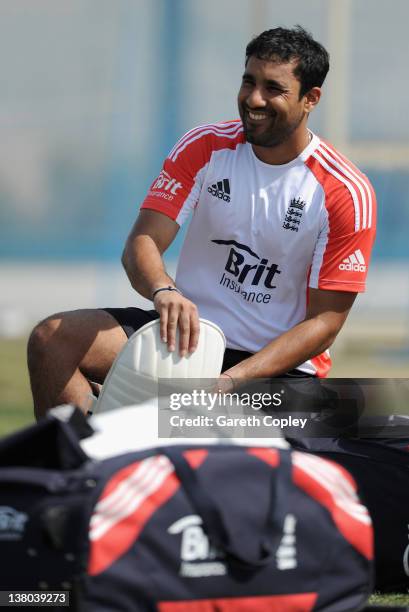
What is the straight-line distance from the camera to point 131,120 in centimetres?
1078

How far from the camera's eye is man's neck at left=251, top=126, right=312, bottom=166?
3.66 meters

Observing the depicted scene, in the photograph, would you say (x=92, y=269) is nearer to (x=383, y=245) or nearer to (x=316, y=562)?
(x=383, y=245)

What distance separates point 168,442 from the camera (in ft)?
8.73

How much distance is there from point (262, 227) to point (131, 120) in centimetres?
736

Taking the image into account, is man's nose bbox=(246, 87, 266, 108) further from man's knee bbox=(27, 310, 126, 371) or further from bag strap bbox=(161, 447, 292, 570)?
bag strap bbox=(161, 447, 292, 570)

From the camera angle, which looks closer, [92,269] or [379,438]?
[379,438]

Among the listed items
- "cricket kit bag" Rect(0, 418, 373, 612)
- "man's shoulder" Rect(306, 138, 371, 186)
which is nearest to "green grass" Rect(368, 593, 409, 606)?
"cricket kit bag" Rect(0, 418, 373, 612)

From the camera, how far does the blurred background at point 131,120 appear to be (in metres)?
9.77

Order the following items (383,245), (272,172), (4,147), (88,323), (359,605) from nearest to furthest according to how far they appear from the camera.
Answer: (359,605), (88,323), (272,172), (383,245), (4,147)

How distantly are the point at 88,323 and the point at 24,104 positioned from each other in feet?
30.6

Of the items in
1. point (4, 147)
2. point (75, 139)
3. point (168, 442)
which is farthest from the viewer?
point (4, 147)

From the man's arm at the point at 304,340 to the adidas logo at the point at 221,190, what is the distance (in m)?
0.43

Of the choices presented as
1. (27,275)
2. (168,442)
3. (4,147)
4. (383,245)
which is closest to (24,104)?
(4,147)

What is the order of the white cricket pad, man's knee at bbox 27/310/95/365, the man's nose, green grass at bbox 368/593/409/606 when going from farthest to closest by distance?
the man's nose
man's knee at bbox 27/310/95/365
the white cricket pad
green grass at bbox 368/593/409/606
